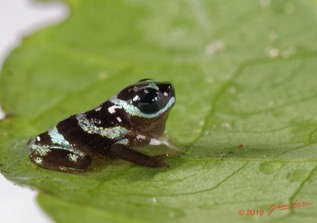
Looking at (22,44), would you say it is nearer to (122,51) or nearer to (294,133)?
(122,51)

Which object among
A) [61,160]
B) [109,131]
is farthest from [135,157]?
[61,160]

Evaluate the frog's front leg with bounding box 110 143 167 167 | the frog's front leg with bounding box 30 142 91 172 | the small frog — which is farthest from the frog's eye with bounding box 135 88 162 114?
the frog's front leg with bounding box 30 142 91 172

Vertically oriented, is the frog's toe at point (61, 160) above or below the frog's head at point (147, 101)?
below

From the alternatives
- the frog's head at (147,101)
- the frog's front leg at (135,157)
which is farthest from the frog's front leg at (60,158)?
the frog's head at (147,101)

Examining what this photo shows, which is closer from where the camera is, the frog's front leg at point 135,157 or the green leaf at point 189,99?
the green leaf at point 189,99

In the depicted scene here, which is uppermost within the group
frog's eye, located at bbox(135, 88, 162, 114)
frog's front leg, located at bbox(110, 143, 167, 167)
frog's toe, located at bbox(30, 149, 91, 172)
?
frog's eye, located at bbox(135, 88, 162, 114)

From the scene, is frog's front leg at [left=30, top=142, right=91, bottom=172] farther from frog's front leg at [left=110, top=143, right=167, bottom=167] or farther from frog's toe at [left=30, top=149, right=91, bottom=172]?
frog's front leg at [left=110, top=143, right=167, bottom=167]

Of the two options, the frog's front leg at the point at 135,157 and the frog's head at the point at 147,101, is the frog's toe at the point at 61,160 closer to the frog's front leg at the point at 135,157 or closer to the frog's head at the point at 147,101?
the frog's front leg at the point at 135,157

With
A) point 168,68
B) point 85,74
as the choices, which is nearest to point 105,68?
point 85,74
